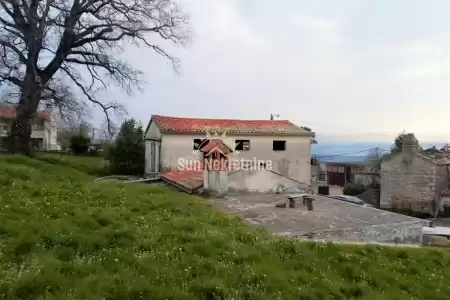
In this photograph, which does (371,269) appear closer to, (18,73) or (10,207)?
(10,207)

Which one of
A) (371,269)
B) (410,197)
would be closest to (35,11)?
(371,269)

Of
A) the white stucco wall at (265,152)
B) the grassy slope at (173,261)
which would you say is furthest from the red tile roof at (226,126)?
the grassy slope at (173,261)

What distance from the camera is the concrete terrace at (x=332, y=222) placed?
8906mm

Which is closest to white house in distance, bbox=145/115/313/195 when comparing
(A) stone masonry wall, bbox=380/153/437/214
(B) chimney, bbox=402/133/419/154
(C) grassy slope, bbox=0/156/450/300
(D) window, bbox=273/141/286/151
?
(D) window, bbox=273/141/286/151

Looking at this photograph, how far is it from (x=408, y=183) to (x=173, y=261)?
85.2ft

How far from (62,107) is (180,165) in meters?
7.70

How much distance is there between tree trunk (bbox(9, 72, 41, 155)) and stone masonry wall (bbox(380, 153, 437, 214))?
23001mm

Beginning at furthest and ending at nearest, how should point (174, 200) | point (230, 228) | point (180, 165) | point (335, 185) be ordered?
point (335, 185) < point (180, 165) < point (174, 200) < point (230, 228)

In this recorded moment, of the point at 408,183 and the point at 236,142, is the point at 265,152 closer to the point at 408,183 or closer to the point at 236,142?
the point at 236,142

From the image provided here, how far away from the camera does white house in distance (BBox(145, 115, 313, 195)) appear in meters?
23.8

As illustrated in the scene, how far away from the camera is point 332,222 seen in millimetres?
9719

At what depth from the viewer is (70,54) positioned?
19859mm

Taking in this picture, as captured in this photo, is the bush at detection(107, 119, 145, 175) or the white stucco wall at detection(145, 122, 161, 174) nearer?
the white stucco wall at detection(145, 122, 161, 174)

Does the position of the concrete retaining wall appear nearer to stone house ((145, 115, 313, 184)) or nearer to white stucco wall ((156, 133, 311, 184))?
stone house ((145, 115, 313, 184))
